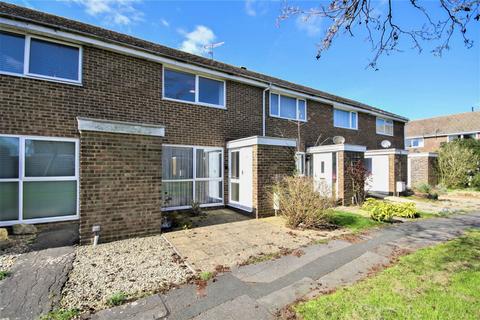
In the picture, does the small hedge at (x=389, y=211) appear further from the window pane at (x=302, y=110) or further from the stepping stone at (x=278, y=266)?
the window pane at (x=302, y=110)

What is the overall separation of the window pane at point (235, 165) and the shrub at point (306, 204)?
260cm

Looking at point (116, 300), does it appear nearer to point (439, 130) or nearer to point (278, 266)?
point (278, 266)

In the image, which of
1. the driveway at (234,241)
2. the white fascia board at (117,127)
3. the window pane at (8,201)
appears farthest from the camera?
the window pane at (8,201)

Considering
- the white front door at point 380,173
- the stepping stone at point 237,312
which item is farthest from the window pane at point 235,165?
the white front door at point 380,173

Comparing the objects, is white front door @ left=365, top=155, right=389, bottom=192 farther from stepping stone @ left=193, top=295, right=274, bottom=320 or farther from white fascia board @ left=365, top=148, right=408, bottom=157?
stepping stone @ left=193, top=295, right=274, bottom=320

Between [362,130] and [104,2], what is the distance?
1541 cm

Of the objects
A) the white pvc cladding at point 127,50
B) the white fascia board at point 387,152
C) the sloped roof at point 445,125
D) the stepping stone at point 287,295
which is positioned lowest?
the stepping stone at point 287,295

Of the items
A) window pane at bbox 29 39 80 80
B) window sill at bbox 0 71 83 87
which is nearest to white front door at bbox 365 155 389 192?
window sill at bbox 0 71 83 87

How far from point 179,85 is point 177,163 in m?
2.97

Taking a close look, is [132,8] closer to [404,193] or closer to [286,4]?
[286,4]

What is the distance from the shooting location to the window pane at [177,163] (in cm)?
838

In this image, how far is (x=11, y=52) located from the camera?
6309mm

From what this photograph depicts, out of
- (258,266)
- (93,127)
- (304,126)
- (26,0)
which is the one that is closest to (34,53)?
(26,0)

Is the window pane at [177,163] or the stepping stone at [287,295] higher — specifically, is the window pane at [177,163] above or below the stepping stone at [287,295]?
above
